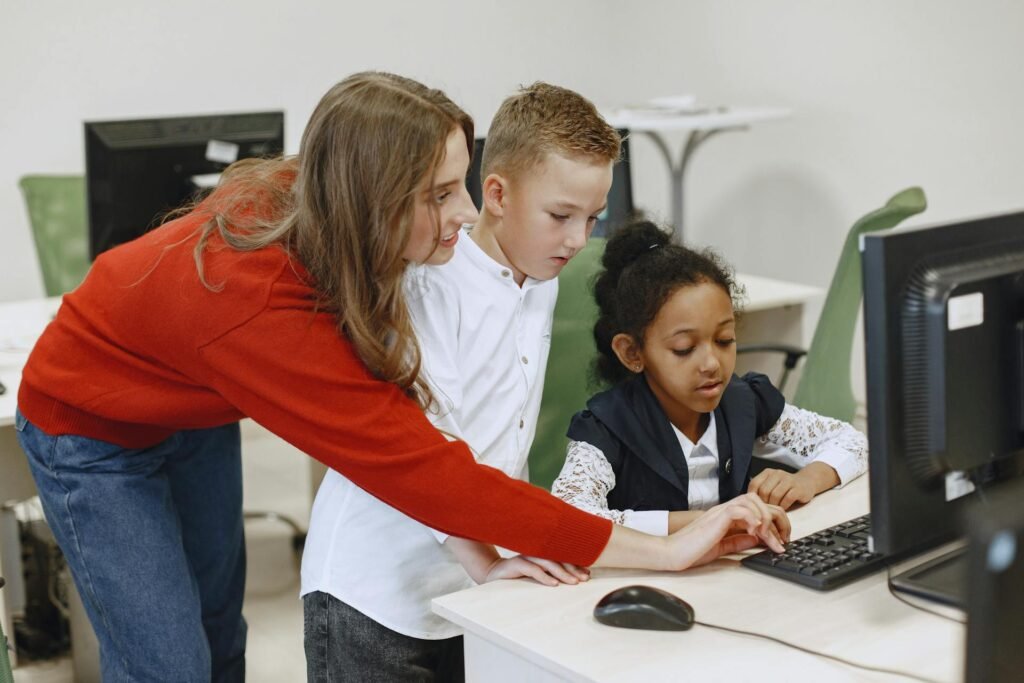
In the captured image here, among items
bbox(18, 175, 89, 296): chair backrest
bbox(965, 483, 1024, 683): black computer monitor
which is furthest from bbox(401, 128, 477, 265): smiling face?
bbox(18, 175, 89, 296): chair backrest

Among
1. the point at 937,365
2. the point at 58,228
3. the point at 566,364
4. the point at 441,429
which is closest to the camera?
the point at 937,365

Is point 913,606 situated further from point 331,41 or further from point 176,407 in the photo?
point 331,41

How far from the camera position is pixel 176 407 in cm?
144

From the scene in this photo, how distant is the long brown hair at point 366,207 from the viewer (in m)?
1.23

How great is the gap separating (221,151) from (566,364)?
3.92ft

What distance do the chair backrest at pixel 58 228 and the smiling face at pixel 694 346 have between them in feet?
7.44

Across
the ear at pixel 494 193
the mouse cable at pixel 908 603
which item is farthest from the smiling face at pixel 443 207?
the mouse cable at pixel 908 603

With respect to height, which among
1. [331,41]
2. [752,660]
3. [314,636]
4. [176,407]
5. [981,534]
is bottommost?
[314,636]

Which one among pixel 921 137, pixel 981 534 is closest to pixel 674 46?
pixel 921 137

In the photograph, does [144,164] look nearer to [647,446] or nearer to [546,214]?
[546,214]

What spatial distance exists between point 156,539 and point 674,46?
3.89 metres

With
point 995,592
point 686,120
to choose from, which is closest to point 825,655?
point 995,592

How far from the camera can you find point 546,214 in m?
1.49

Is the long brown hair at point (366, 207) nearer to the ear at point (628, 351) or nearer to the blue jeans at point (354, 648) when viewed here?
the blue jeans at point (354, 648)
